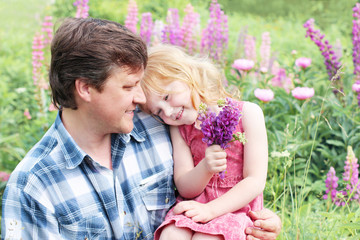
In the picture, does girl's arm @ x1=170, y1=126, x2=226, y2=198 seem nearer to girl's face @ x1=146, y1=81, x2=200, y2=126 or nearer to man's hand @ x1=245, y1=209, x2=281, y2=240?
girl's face @ x1=146, y1=81, x2=200, y2=126

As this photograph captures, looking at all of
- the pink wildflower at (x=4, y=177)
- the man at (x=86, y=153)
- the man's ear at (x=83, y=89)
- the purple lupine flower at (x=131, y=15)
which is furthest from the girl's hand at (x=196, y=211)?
the purple lupine flower at (x=131, y=15)

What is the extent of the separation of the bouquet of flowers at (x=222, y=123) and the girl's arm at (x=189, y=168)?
0.09 metres

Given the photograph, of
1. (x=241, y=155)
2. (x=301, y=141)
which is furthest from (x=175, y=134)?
(x=301, y=141)

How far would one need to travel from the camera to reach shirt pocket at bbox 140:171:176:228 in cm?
224

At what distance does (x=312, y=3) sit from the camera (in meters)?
9.97

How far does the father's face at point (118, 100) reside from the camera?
6.47ft

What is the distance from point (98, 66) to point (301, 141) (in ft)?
5.75

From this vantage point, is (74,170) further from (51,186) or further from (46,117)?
(46,117)

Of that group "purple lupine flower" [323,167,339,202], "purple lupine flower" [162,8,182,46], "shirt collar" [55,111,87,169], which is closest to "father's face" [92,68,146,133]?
"shirt collar" [55,111,87,169]

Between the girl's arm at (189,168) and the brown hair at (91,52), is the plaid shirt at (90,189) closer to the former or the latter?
the girl's arm at (189,168)

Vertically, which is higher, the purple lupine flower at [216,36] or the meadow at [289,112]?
the purple lupine flower at [216,36]

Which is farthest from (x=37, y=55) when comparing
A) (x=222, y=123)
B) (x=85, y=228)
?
(x=222, y=123)

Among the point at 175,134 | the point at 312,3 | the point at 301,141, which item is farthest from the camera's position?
the point at 312,3

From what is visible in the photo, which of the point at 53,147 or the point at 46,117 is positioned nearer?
the point at 53,147
